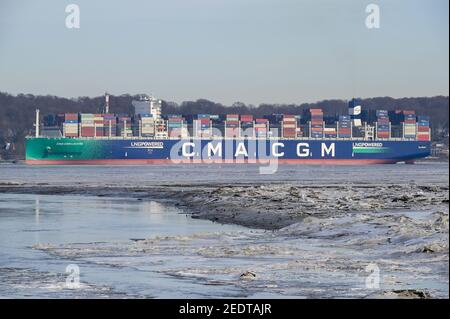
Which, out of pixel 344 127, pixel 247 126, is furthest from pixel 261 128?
pixel 344 127

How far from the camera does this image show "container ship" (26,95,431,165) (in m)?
130

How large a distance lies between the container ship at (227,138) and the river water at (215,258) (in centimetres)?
10303

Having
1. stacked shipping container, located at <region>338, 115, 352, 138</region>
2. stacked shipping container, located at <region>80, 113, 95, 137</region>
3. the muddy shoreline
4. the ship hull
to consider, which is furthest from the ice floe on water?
stacked shipping container, located at <region>338, 115, 352, 138</region>

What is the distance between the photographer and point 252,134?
490 feet

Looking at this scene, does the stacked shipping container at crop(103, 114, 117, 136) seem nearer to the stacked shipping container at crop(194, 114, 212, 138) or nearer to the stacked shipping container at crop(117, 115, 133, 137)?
the stacked shipping container at crop(117, 115, 133, 137)

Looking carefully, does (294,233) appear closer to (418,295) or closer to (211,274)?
(211,274)

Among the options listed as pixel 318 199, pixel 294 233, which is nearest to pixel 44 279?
pixel 294 233

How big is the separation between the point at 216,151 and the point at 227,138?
303 cm

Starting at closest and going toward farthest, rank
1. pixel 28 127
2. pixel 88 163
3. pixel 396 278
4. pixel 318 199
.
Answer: pixel 396 278 → pixel 318 199 → pixel 88 163 → pixel 28 127

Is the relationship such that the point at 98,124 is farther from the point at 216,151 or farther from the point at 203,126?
the point at 216,151

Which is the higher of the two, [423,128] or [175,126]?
[175,126]

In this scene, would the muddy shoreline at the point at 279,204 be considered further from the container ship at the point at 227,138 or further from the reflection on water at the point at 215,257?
the container ship at the point at 227,138

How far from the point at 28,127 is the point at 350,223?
16815 cm

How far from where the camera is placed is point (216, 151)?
141 m
